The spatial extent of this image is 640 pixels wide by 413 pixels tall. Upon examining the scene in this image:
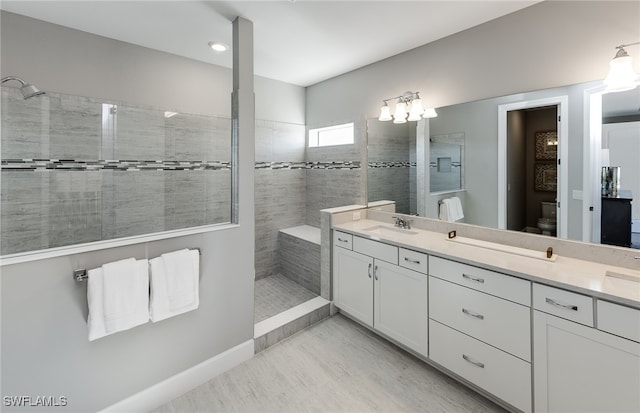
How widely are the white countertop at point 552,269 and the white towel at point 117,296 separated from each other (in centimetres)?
169

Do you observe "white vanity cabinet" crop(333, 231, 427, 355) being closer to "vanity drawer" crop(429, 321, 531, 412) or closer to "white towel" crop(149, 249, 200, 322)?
"vanity drawer" crop(429, 321, 531, 412)

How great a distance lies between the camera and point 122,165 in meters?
2.54

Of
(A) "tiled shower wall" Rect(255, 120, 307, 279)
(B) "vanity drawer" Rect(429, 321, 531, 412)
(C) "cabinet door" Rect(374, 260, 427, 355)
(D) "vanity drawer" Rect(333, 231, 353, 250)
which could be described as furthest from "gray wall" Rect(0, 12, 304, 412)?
(B) "vanity drawer" Rect(429, 321, 531, 412)

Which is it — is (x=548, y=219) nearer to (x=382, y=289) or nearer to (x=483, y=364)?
(x=483, y=364)

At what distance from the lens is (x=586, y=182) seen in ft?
5.88

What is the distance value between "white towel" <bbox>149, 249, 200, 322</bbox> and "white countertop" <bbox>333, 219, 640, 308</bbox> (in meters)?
1.42

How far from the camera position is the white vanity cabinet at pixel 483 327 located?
1.54 metres

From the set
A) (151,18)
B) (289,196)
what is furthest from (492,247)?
(151,18)

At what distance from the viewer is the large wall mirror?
1.68 meters

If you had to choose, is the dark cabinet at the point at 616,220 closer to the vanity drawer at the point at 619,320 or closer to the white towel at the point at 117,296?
the vanity drawer at the point at 619,320

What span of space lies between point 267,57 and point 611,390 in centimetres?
349

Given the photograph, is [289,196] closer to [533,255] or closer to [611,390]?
[533,255]

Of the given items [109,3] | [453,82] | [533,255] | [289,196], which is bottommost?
[533,255]

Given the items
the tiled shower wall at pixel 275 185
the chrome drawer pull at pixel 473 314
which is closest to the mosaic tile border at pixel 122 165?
the tiled shower wall at pixel 275 185
